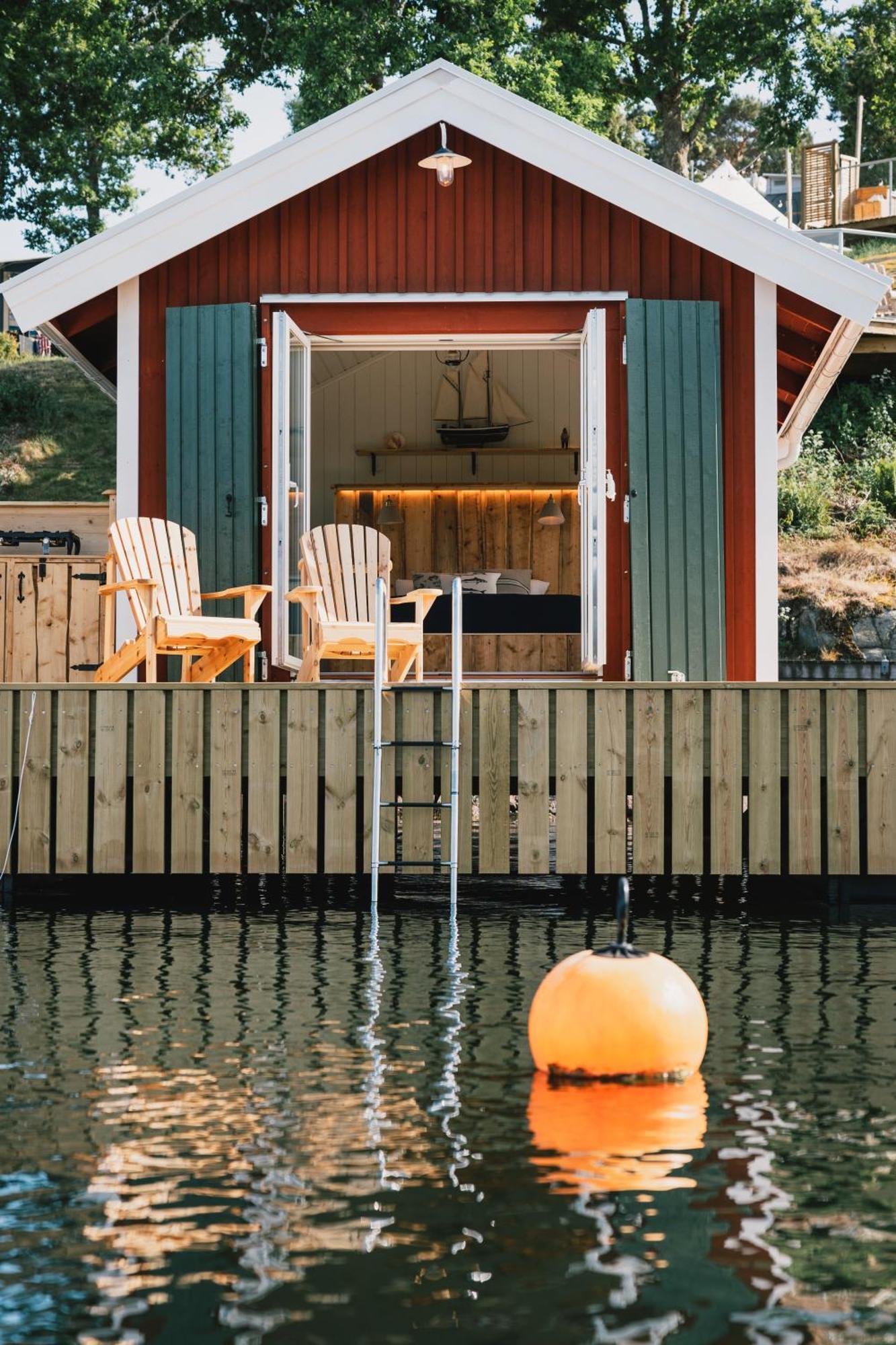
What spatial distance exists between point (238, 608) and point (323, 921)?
272 centimetres

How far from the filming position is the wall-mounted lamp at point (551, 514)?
1408 cm

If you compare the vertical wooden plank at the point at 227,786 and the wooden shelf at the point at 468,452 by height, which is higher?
the wooden shelf at the point at 468,452

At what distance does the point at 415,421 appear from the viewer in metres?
14.7

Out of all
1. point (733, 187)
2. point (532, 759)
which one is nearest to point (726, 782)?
point (532, 759)

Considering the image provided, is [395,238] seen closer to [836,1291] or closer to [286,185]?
[286,185]

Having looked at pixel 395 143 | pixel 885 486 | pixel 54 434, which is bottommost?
pixel 885 486

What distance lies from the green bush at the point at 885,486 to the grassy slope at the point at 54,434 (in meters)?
9.63

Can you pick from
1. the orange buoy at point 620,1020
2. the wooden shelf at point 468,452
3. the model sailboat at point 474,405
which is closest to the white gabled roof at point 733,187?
the model sailboat at point 474,405

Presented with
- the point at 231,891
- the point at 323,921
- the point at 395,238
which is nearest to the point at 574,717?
the point at 323,921

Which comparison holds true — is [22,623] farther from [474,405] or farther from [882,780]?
[882,780]

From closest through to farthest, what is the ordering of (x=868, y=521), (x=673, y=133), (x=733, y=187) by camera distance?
(x=868, y=521)
(x=733, y=187)
(x=673, y=133)

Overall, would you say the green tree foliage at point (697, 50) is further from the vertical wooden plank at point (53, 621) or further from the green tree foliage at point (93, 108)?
the vertical wooden plank at point (53, 621)

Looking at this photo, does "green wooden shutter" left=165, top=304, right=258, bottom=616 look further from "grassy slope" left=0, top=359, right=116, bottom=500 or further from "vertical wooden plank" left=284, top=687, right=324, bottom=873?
"grassy slope" left=0, top=359, right=116, bottom=500

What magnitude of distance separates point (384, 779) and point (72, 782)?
52.2 inches
